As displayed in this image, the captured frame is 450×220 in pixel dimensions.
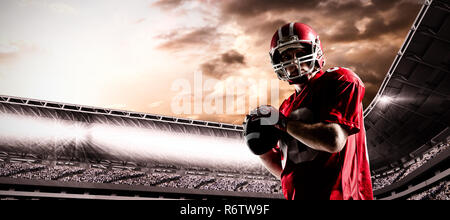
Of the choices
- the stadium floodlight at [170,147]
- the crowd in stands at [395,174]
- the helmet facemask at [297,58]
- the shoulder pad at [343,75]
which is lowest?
the shoulder pad at [343,75]

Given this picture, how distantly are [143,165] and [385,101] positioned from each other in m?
29.3

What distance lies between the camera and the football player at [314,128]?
1504 millimetres

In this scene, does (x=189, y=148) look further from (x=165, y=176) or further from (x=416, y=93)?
(x=416, y=93)

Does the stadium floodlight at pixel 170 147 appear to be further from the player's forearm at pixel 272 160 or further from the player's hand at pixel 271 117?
the player's hand at pixel 271 117

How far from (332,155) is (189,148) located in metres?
39.1

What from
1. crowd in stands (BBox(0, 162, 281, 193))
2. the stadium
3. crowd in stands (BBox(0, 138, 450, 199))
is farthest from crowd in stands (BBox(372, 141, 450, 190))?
crowd in stands (BBox(0, 162, 281, 193))

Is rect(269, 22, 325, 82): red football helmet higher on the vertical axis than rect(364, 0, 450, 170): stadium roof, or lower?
lower

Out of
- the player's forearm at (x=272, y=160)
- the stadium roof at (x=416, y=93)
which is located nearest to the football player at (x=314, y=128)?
the player's forearm at (x=272, y=160)

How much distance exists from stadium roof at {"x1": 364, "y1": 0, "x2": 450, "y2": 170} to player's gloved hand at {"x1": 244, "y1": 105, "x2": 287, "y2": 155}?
75.4 ft

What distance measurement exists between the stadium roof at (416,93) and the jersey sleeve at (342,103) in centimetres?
2274

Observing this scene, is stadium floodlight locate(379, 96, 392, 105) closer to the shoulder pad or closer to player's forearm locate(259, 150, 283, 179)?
player's forearm locate(259, 150, 283, 179)

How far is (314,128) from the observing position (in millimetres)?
1471

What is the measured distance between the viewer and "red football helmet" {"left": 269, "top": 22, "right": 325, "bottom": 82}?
1.78 m

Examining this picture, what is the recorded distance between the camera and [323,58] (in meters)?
1.94
